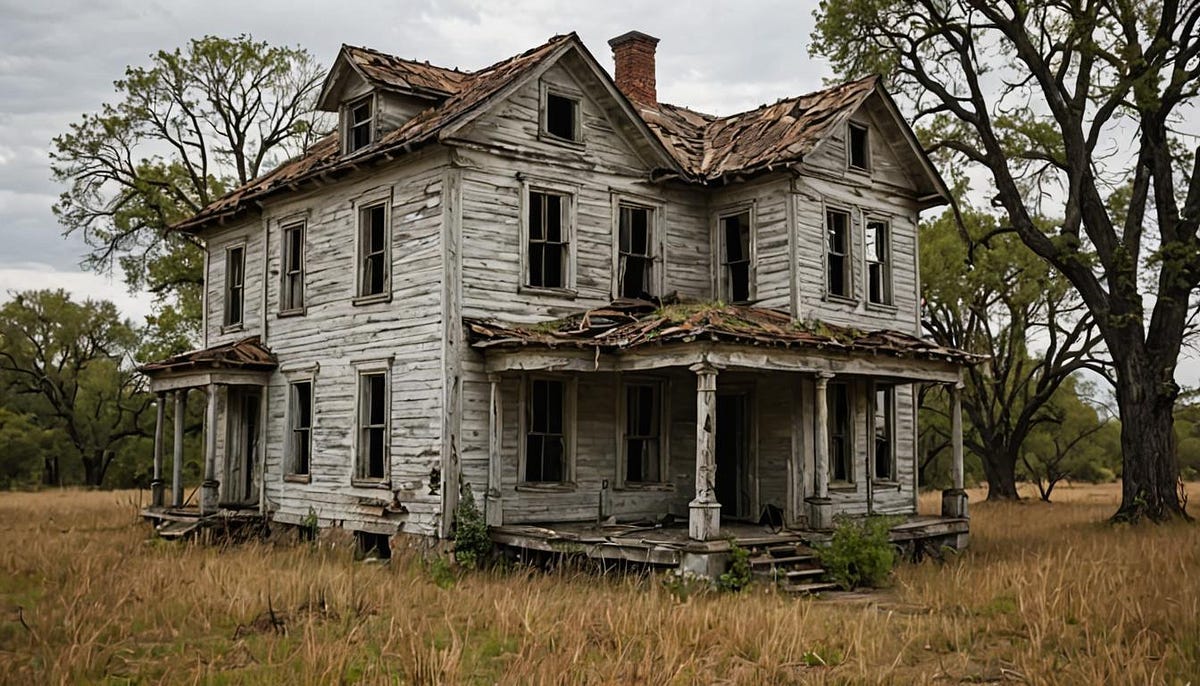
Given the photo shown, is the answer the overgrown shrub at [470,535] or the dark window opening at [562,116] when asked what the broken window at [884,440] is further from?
the overgrown shrub at [470,535]

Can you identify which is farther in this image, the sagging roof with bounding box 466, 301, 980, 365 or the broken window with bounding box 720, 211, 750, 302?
the broken window with bounding box 720, 211, 750, 302

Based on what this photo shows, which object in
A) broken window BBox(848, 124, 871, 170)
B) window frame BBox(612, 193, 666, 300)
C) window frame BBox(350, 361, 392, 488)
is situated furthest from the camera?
broken window BBox(848, 124, 871, 170)

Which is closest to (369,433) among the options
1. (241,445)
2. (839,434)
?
(241,445)

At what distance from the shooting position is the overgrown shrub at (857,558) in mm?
15141

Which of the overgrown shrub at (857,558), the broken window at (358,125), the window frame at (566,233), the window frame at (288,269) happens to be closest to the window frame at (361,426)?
the window frame at (288,269)

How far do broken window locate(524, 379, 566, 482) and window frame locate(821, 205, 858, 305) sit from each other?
16.2 ft

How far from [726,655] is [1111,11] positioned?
697 inches

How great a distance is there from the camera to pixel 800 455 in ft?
58.3

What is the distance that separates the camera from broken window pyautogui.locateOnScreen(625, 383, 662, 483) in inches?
736

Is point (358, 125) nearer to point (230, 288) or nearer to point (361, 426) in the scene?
point (361, 426)

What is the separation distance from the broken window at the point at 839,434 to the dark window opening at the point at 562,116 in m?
6.27

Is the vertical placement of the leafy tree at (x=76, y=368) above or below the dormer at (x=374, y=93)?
below

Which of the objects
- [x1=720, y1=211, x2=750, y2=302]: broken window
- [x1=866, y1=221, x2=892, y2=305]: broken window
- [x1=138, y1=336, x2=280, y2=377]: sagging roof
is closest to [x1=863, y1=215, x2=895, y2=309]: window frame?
[x1=866, y1=221, x2=892, y2=305]: broken window

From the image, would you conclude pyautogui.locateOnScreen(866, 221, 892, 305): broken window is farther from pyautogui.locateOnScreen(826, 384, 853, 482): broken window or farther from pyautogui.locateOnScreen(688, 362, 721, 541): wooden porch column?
pyautogui.locateOnScreen(688, 362, 721, 541): wooden porch column
